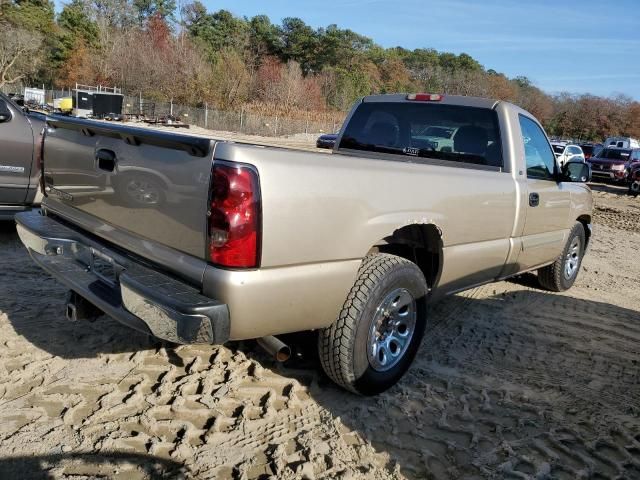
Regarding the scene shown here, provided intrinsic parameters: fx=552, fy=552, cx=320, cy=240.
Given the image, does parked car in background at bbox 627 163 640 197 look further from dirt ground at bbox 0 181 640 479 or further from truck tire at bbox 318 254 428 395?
truck tire at bbox 318 254 428 395

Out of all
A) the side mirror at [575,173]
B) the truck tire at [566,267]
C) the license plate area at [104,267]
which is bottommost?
the truck tire at [566,267]

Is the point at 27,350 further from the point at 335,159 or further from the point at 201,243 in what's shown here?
the point at 335,159

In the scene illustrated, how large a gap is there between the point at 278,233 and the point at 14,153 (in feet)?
15.5

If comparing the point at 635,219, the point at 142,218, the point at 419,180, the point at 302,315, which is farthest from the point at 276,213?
the point at 635,219

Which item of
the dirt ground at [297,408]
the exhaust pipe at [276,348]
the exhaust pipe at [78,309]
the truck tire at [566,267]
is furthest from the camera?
the truck tire at [566,267]

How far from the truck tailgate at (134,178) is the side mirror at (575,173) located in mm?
3911

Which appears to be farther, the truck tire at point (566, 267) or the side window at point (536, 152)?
the truck tire at point (566, 267)

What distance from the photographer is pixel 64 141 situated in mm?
3549

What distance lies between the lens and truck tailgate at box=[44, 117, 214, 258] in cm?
261

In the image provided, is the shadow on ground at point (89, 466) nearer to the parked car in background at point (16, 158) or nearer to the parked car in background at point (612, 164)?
the parked car in background at point (16, 158)

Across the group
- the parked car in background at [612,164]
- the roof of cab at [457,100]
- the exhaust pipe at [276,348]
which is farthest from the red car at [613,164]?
the exhaust pipe at [276,348]

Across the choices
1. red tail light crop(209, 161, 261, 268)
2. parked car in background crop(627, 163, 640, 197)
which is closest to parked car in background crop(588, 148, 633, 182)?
parked car in background crop(627, 163, 640, 197)

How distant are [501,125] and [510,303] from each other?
192 cm

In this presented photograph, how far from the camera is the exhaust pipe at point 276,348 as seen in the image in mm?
2955
